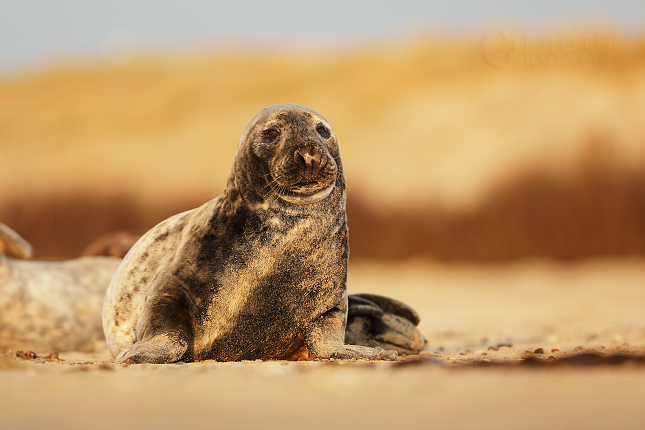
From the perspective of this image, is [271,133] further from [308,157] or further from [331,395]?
[331,395]

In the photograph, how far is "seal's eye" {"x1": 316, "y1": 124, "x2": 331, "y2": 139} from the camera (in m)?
3.68

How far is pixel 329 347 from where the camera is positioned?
3.56 meters

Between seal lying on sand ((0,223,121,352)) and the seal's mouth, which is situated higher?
the seal's mouth

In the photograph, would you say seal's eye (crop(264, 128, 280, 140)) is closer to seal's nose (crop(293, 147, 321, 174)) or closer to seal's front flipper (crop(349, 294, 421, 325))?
seal's nose (crop(293, 147, 321, 174))

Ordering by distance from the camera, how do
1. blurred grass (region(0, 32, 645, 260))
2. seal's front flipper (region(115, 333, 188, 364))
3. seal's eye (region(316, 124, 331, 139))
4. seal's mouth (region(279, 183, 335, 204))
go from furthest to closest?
blurred grass (region(0, 32, 645, 260)), seal's eye (region(316, 124, 331, 139)), seal's mouth (region(279, 183, 335, 204)), seal's front flipper (region(115, 333, 188, 364))

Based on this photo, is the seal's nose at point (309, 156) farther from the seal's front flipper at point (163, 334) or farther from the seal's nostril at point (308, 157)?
the seal's front flipper at point (163, 334)

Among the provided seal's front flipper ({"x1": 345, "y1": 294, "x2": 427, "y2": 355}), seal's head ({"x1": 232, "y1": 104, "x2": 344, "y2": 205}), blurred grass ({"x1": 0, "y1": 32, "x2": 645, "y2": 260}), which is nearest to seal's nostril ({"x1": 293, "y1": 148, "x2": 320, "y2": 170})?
seal's head ({"x1": 232, "y1": 104, "x2": 344, "y2": 205})

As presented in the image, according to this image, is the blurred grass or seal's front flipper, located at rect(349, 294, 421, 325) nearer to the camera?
seal's front flipper, located at rect(349, 294, 421, 325)

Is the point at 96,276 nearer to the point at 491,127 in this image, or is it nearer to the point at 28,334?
the point at 28,334

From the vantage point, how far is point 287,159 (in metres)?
3.40

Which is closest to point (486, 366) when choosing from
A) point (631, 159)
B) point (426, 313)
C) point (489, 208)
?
point (426, 313)

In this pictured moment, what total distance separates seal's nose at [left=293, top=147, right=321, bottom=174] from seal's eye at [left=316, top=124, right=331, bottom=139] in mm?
309

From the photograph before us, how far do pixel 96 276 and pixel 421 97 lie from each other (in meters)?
20.8

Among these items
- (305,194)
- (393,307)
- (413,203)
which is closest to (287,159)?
(305,194)
